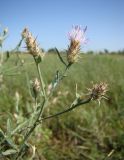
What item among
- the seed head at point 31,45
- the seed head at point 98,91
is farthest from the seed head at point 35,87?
the seed head at point 98,91

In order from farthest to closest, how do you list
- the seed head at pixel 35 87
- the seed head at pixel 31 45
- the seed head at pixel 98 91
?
1. the seed head at pixel 35 87
2. the seed head at pixel 31 45
3. the seed head at pixel 98 91

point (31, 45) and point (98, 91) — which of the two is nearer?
point (98, 91)

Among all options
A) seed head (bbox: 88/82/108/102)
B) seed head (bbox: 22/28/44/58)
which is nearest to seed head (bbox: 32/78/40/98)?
seed head (bbox: 22/28/44/58)

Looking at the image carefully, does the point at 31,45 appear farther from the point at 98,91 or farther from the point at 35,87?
the point at 98,91

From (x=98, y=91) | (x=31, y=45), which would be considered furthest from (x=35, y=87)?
(x=98, y=91)

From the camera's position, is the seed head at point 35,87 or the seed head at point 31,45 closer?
the seed head at point 31,45

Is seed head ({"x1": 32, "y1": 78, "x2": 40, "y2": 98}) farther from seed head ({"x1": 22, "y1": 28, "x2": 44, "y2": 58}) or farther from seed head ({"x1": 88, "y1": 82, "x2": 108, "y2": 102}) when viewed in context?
seed head ({"x1": 88, "y1": 82, "x2": 108, "y2": 102})

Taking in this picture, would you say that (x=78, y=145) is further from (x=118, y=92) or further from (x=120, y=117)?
(x=118, y=92)

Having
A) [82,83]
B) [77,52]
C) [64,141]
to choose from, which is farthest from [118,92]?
[77,52]

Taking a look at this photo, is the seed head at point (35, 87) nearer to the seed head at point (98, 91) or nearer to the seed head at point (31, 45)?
the seed head at point (31, 45)

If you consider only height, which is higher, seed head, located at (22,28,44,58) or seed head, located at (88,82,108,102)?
seed head, located at (22,28,44,58)

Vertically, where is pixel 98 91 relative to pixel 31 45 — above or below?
below

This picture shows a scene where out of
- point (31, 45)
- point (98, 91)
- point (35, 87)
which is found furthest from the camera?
point (35, 87)
